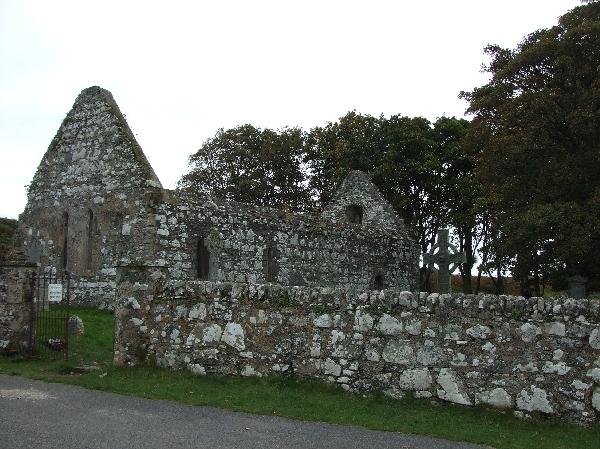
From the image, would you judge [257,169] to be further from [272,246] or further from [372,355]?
[372,355]

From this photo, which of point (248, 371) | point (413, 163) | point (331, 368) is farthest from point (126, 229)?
point (413, 163)

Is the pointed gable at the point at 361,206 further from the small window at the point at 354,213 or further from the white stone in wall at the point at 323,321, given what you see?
the white stone in wall at the point at 323,321

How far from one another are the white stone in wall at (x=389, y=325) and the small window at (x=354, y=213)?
729 inches

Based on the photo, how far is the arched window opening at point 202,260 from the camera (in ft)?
60.5

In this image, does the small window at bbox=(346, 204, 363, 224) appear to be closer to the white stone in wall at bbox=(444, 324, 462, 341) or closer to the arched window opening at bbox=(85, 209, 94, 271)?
the arched window opening at bbox=(85, 209, 94, 271)

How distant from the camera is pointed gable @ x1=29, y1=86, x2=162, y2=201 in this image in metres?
18.7

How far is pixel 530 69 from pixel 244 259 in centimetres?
1150

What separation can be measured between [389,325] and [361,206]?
18250mm

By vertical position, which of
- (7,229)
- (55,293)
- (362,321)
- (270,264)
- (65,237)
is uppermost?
(7,229)

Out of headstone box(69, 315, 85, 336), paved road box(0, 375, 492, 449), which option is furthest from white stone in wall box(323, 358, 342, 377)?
headstone box(69, 315, 85, 336)

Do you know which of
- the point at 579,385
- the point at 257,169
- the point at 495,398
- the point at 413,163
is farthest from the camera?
the point at 257,169

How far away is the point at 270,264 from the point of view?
2019cm

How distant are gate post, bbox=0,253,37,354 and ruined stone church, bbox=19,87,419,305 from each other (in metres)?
3.67

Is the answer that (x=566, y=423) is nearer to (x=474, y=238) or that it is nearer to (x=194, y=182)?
(x=474, y=238)
